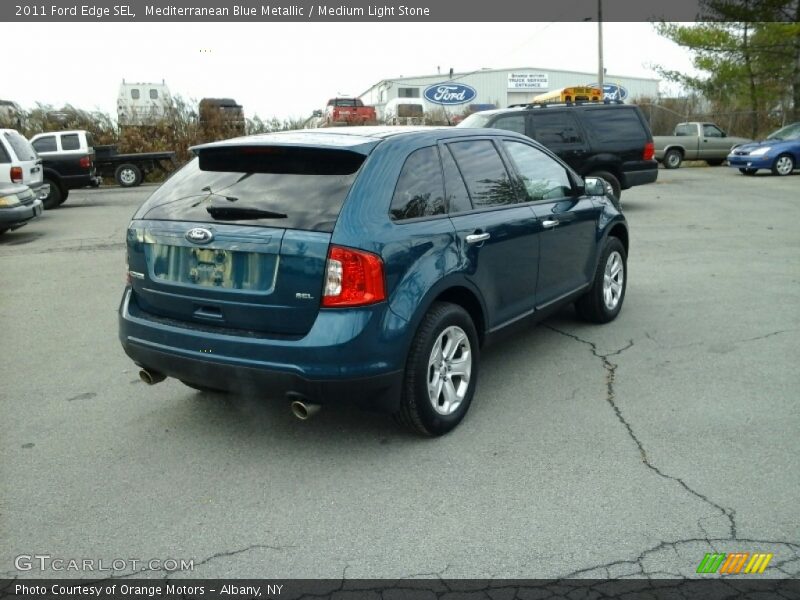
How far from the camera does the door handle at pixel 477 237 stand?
4.59 meters

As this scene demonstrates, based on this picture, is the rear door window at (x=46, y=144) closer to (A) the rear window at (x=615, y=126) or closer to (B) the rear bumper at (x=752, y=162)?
(A) the rear window at (x=615, y=126)

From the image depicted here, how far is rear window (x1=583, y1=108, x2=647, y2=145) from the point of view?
13938 mm

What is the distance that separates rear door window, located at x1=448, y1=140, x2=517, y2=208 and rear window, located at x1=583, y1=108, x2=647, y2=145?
30.6ft

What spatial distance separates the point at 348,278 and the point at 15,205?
427 inches

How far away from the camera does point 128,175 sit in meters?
24.7

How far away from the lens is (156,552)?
10.7 feet

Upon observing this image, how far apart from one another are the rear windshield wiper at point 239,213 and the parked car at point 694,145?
26462 mm

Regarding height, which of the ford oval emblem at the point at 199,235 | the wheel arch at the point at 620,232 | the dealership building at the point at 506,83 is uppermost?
the dealership building at the point at 506,83

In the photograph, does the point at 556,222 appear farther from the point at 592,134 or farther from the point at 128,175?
the point at 128,175

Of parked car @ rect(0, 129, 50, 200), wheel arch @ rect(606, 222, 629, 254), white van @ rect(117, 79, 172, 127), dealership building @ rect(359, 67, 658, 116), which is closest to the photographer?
wheel arch @ rect(606, 222, 629, 254)

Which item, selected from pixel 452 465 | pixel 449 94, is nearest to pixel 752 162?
pixel 452 465

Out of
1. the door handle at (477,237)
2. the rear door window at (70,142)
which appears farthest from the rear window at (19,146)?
the door handle at (477,237)

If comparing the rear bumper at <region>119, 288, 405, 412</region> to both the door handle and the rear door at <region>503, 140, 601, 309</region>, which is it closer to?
the door handle

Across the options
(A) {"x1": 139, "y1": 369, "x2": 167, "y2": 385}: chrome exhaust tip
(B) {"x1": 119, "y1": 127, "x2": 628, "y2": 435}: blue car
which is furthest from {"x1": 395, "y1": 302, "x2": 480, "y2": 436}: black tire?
(A) {"x1": 139, "y1": 369, "x2": 167, "y2": 385}: chrome exhaust tip
